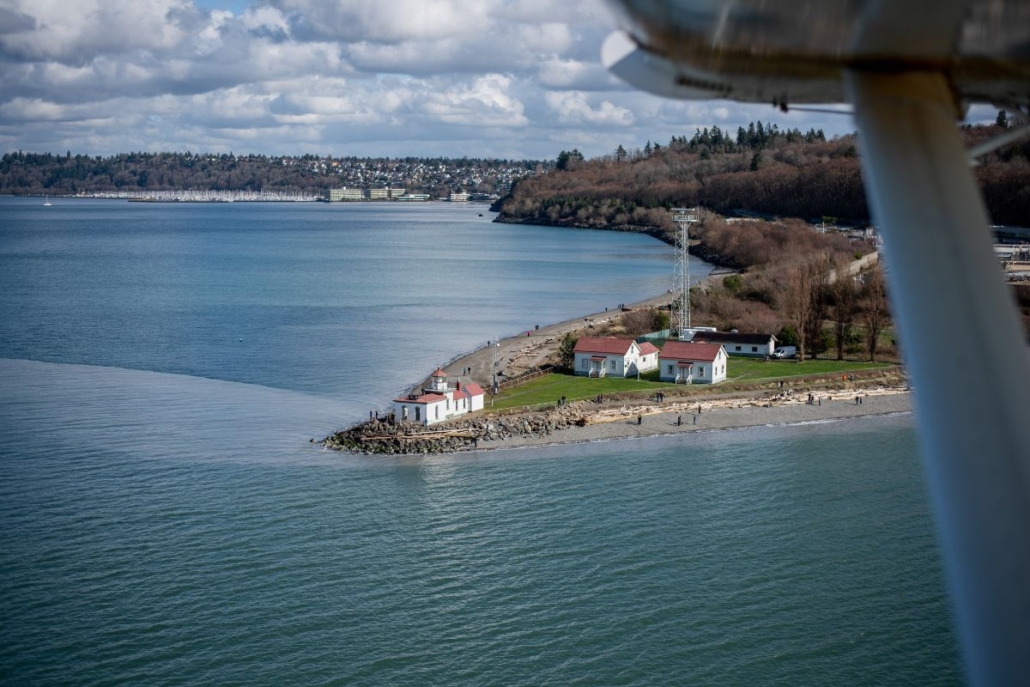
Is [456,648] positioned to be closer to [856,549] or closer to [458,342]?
[856,549]

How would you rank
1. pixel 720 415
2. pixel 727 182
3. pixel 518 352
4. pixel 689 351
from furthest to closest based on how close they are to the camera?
pixel 727 182 < pixel 518 352 < pixel 689 351 < pixel 720 415

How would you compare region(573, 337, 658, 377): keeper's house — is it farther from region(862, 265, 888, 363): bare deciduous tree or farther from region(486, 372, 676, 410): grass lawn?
region(862, 265, 888, 363): bare deciduous tree

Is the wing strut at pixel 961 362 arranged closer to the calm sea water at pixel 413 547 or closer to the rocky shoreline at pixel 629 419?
the calm sea water at pixel 413 547

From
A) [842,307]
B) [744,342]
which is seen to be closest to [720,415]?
[744,342]

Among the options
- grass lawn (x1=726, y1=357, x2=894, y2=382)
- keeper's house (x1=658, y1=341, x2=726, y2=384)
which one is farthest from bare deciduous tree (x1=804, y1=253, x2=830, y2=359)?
keeper's house (x1=658, y1=341, x2=726, y2=384)

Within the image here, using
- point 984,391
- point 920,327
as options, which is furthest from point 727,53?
point 984,391

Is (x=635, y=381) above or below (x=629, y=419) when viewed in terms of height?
above

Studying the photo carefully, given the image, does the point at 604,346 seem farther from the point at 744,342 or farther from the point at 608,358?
the point at 744,342
